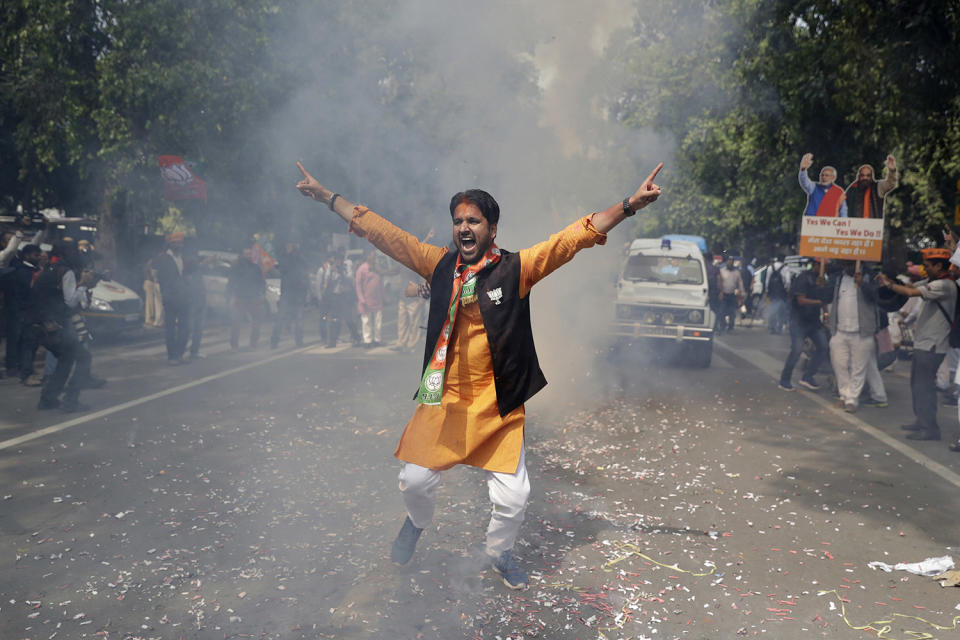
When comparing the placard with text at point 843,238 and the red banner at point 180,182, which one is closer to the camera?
the placard with text at point 843,238

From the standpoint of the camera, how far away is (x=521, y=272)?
4090 millimetres

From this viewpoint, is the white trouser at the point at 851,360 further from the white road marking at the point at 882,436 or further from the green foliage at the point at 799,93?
the green foliage at the point at 799,93

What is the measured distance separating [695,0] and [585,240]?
13.3 m

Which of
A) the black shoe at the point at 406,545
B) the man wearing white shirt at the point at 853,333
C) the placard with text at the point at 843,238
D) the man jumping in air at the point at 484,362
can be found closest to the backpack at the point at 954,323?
the man wearing white shirt at the point at 853,333

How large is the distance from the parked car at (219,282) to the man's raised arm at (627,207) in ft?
55.6

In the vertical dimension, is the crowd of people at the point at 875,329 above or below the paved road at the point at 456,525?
above

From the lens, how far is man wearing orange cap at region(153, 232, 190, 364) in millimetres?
12578

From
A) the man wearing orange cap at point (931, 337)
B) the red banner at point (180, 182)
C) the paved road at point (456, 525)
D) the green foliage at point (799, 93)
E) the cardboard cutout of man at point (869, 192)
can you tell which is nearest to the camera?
the paved road at point (456, 525)

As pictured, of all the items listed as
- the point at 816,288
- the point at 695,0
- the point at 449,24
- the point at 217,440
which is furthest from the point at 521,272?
the point at 695,0

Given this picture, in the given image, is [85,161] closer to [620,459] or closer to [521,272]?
[620,459]

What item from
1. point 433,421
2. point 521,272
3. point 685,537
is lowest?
point 685,537

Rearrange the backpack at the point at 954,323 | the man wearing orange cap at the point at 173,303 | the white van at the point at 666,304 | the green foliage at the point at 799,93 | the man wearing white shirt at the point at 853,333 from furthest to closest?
the white van at the point at 666,304 → the man wearing orange cap at the point at 173,303 → the green foliage at the point at 799,93 → the man wearing white shirt at the point at 853,333 → the backpack at the point at 954,323

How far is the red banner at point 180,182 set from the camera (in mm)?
18453

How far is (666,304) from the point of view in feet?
46.3
